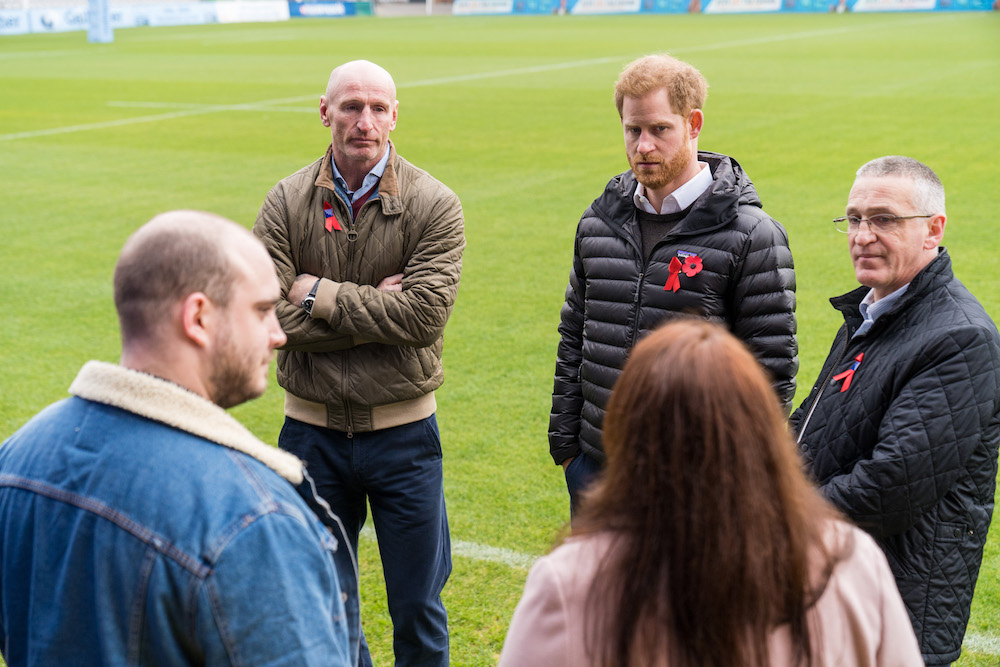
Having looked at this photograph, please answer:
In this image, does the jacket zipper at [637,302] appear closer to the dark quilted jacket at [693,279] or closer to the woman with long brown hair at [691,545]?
the dark quilted jacket at [693,279]

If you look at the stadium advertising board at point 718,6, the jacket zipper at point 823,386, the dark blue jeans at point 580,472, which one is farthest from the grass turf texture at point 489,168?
the stadium advertising board at point 718,6

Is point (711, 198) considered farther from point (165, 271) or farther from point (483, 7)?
point (483, 7)

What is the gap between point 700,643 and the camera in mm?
1698

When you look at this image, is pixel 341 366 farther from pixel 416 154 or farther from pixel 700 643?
pixel 416 154

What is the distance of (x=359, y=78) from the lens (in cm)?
393

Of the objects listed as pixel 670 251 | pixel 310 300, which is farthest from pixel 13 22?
pixel 670 251

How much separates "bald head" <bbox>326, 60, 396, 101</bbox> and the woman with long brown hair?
8.15 ft

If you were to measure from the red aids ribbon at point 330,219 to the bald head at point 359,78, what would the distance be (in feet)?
1.40

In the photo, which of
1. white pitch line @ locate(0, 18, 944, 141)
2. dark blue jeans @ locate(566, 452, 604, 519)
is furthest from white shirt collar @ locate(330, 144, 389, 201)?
white pitch line @ locate(0, 18, 944, 141)

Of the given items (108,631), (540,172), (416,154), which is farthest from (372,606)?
(416,154)

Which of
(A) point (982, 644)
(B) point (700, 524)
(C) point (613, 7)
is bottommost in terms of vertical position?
(A) point (982, 644)

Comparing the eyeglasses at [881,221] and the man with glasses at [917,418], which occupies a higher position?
the eyeglasses at [881,221]

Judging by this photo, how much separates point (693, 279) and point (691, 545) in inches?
77.7

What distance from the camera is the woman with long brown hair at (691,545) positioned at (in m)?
1.70
